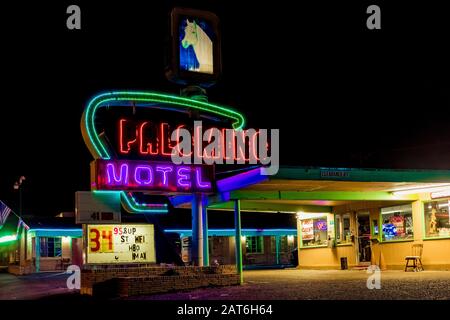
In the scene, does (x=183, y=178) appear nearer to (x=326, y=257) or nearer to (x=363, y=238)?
(x=363, y=238)

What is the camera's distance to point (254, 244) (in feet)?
133

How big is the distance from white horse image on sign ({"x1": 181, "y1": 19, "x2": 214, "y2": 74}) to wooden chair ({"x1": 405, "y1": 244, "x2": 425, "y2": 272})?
9.45 m

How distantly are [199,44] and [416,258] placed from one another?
10386mm

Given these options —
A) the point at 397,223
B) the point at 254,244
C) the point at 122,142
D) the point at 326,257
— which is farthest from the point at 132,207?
the point at 254,244

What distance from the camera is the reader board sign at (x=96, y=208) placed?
16.7 meters

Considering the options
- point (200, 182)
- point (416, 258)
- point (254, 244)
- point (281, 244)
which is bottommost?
point (281, 244)

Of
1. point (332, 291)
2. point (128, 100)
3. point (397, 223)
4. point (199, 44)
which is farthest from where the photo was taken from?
point (397, 223)

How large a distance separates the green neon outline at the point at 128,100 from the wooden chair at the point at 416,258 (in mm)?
7501

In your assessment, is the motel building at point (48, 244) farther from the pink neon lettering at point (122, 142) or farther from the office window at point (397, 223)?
the office window at point (397, 223)

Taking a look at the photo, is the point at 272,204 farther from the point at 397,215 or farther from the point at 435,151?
the point at 435,151
